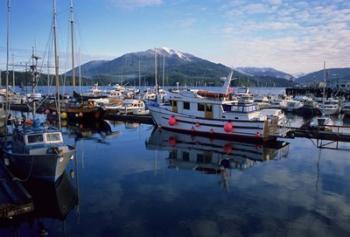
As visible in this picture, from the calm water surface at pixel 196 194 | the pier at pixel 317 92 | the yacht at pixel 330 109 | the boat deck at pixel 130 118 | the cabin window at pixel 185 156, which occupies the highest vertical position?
the pier at pixel 317 92

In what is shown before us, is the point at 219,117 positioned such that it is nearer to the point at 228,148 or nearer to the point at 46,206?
the point at 228,148

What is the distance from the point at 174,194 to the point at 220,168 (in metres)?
5.91

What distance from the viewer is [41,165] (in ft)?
52.1

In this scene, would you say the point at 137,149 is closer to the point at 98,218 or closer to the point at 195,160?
the point at 195,160

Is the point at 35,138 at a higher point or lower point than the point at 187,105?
lower

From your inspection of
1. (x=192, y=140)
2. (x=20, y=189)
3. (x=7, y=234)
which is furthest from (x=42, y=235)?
(x=192, y=140)

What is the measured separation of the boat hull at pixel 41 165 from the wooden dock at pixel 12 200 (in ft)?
3.83

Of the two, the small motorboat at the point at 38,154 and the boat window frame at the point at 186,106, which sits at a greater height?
the boat window frame at the point at 186,106

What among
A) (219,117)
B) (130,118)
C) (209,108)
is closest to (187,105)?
(209,108)

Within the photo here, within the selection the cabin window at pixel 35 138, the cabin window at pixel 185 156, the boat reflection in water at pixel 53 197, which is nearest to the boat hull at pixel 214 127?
the cabin window at pixel 185 156

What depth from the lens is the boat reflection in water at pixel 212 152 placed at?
71.1 feet

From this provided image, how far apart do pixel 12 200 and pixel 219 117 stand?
67.5 ft

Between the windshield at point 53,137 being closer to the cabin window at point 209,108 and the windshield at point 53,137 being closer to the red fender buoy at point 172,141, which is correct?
the red fender buoy at point 172,141

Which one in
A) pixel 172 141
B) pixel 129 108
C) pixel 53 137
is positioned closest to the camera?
pixel 53 137
